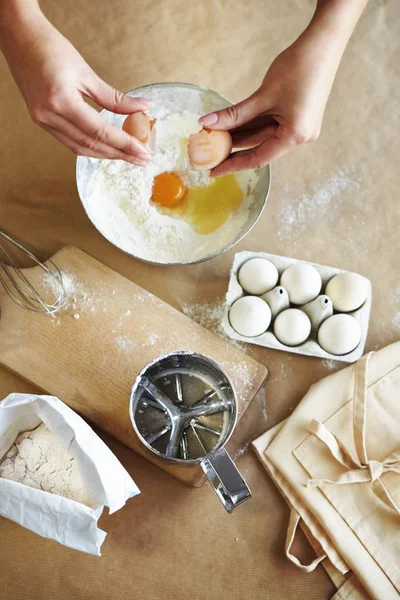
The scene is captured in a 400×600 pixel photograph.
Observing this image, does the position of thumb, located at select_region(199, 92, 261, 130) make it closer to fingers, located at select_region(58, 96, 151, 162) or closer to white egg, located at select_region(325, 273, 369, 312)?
fingers, located at select_region(58, 96, 151, 162)

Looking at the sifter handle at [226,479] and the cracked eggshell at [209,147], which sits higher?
the cracked eggshell at [209,147]

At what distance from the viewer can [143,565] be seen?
86 centimetres

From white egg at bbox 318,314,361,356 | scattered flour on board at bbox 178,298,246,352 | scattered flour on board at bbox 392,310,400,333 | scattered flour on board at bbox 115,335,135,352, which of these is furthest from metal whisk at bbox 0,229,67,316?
scattered flour on board at bbox 392,310,400,333

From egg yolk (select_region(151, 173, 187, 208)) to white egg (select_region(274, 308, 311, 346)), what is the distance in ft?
0.93

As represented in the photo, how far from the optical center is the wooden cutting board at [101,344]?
88 cm

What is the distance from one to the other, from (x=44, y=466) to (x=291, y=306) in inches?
19.3

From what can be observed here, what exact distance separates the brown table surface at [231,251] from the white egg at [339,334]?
73mm

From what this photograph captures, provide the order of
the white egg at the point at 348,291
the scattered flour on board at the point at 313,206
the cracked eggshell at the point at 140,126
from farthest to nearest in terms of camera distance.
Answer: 1. the scattered flour on board at the point at 313,206
2. the white egg at the point at 348,291
3. the cracked eggshell at the point at 140,126

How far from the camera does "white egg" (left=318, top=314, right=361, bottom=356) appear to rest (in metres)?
0.87

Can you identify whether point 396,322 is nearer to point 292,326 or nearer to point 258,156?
point 292,326

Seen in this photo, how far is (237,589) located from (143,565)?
0.16m

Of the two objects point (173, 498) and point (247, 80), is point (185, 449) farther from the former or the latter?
point (247, 80)

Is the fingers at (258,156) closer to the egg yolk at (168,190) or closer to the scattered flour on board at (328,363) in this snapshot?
the egg yolk at (168,190)

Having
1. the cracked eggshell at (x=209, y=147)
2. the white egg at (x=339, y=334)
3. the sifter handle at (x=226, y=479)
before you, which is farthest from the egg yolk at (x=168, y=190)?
the sifter handle at (x=226, y=479)
